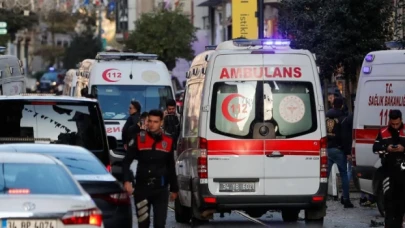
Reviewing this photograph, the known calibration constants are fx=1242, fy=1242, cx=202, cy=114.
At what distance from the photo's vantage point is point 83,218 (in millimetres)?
10055

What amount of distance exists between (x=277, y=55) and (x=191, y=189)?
2119 millimetres

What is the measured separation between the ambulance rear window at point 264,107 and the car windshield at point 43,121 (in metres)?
1.87

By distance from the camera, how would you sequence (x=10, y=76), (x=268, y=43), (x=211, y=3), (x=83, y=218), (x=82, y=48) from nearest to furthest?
1. (x=83, y=218)
2. (x=268, y=43)
3. (x=10, y=76)
4. (x=211, y=3)
5. (x=82, y=48)

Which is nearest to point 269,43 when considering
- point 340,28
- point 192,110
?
point 192,110

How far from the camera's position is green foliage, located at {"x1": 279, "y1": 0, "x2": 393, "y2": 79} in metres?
28.2

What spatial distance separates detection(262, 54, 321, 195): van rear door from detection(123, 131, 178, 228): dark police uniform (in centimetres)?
296

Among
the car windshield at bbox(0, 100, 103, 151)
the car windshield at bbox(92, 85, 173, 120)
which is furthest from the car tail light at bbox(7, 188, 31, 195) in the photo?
the car windshield at bbox(92, 85, 173, 120)

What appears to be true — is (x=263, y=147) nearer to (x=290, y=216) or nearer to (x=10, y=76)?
(x=290, y=216)

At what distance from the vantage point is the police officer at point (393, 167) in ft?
49.4

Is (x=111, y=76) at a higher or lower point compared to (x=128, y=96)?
higher

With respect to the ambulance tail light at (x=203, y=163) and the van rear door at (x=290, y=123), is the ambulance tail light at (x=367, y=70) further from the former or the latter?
the ambulance tail light at (x=203, y=163)

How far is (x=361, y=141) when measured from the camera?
17844 mm

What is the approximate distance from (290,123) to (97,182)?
14.1 feet

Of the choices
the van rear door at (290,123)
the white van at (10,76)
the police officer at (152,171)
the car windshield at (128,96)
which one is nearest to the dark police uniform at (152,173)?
the police officer at (152,171)
